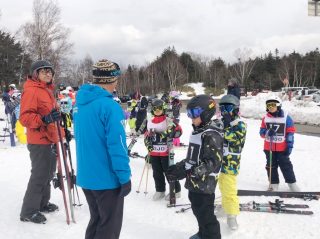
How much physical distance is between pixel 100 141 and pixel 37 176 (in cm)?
207

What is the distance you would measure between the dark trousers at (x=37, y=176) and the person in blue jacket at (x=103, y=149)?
166cm

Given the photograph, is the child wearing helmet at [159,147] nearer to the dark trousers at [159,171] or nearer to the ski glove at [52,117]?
the dark trousers at [159,171]

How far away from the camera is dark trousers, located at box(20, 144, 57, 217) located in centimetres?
473

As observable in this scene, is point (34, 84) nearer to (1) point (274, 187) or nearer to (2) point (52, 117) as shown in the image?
(2) point (52, 117)

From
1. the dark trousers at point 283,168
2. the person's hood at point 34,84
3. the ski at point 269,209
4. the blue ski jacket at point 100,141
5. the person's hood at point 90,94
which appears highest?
the person's hood at point 34,84

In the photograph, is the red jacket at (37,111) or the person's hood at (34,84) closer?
the red jacket at (37,111)

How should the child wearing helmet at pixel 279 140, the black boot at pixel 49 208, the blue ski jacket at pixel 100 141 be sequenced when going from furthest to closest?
1. the child wearing helmet at pixel 279 140
2. the black boot at pixel 49 208
3. the blue ski jacket at pixel 100 141

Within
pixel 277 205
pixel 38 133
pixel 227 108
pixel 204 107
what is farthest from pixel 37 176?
pixel 277 205

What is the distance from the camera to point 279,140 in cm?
605

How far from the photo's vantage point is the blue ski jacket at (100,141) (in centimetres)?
304

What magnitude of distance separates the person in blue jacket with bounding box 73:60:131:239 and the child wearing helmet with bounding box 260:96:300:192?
371cm

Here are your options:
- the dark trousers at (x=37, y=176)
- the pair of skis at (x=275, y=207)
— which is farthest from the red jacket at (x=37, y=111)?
the pair of skis at (x=275, y=207)

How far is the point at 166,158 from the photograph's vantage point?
19.2 feet

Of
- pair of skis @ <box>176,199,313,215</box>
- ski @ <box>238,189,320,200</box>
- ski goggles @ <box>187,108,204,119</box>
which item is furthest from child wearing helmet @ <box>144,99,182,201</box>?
ski goggles @ <box>187,108,204,119</box>
